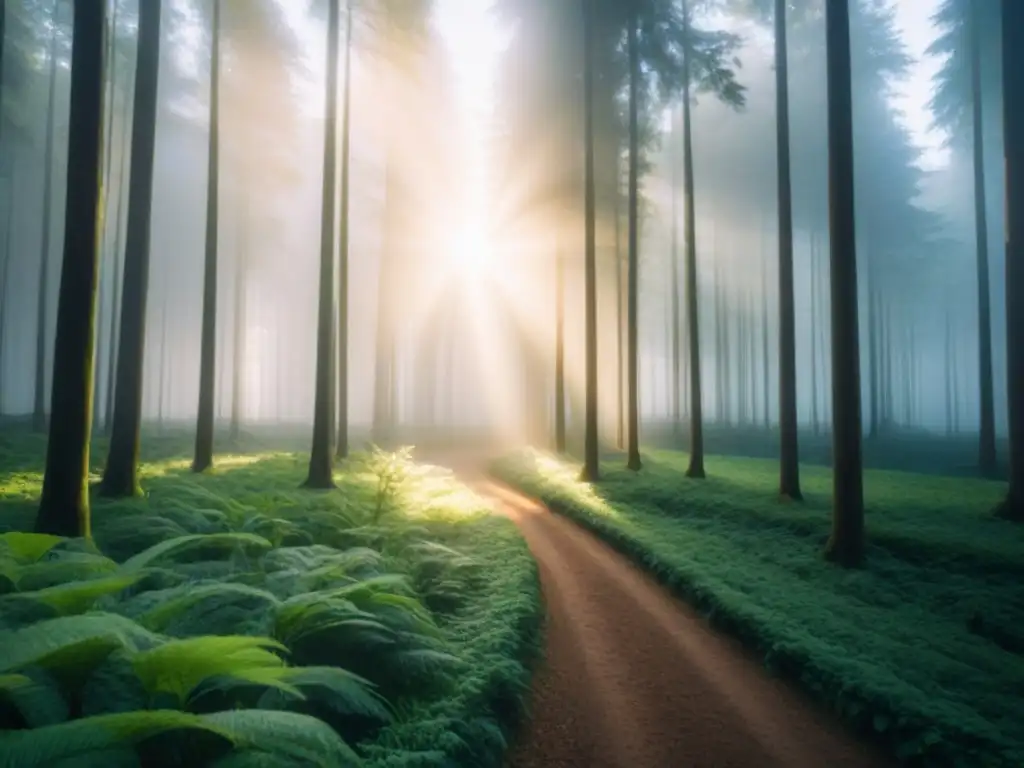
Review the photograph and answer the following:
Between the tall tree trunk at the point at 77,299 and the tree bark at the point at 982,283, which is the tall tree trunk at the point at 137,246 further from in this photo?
the tree bark at the point at 982,283

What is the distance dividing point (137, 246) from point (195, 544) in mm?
8429

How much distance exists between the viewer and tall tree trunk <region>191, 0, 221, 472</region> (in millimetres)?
14820

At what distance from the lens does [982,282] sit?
1761 centimetres

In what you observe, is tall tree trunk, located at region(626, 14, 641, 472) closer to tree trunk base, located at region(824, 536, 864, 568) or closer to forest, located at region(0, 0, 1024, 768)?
forest, located at region(0, 0, 1024, 768)

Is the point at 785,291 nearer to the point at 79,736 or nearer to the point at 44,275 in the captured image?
the point at 79,736

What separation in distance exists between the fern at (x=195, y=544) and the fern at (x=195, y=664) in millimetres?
1798

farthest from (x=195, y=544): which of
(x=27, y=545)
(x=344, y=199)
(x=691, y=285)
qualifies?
(x=691, y=285)

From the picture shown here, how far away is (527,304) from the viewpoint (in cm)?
2834

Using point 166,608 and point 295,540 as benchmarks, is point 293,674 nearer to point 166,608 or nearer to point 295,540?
point 166,608

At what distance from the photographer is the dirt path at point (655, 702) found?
444 cm

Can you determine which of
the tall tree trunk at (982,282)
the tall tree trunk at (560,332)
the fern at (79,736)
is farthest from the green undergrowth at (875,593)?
the tall tree trunk at (560,332)

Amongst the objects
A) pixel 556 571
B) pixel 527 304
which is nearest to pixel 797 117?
pixel 527 304

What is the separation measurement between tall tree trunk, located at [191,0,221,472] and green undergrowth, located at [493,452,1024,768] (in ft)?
32.6

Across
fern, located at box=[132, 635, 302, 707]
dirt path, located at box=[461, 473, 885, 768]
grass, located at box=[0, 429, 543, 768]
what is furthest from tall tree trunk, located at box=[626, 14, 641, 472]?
fern, located at box=[132, 635, 302, 707]
